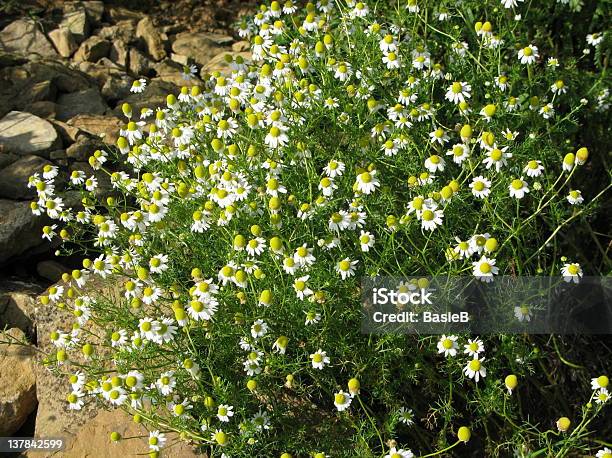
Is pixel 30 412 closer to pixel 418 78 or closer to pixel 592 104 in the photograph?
pixel 418 78

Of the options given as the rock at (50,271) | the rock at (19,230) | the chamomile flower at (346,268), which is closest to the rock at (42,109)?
the rock at (19,230)

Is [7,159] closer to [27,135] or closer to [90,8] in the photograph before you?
[27,135]

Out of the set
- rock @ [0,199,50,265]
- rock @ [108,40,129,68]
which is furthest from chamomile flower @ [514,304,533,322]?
rock @ [108,40,129,68]

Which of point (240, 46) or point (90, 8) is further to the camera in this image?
point (90, 8)

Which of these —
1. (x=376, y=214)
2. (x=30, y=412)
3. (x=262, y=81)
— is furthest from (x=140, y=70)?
(x=376, y=214)

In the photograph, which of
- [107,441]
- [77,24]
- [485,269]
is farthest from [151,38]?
[485,269]

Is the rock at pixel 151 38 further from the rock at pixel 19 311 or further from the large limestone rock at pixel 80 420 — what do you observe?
the large limestone rock at pixel 80 420
